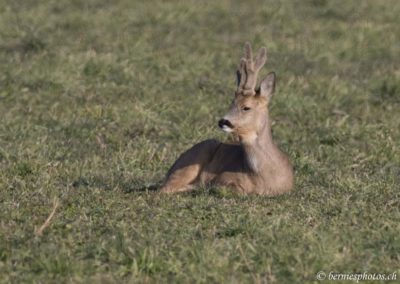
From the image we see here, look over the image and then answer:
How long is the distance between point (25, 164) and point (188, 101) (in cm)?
402

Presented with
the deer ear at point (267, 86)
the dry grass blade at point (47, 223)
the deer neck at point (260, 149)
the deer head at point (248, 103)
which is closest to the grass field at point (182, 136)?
the dry grass blade at point (47, 223)

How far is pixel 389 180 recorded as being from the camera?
34.2 ft

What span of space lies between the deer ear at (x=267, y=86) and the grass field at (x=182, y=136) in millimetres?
924

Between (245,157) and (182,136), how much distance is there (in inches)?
102

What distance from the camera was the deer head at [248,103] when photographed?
10.2 meters

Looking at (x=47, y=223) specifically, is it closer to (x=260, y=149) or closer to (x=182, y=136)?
(x=260, y=149)

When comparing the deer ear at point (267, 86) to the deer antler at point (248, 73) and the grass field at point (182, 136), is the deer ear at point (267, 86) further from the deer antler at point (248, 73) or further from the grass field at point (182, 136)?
the grass field at point (182, 136)

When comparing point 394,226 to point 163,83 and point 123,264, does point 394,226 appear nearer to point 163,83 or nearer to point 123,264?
point 123,264

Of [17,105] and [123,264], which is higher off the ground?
[123,264]

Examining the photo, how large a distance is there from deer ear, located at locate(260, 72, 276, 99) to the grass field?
3.03ft

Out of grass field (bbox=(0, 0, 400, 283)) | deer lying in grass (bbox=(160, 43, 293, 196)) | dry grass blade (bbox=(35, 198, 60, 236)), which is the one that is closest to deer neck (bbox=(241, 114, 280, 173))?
deer lying in grass (bbox=(160, 43, 293, 196))

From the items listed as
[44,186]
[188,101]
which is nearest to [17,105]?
[188,101]

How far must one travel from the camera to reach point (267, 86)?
10469 mm

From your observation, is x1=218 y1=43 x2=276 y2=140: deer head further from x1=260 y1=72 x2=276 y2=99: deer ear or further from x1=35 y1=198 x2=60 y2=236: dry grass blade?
x1=35 y1=198 x2=60 y2=236: dry grass blade
